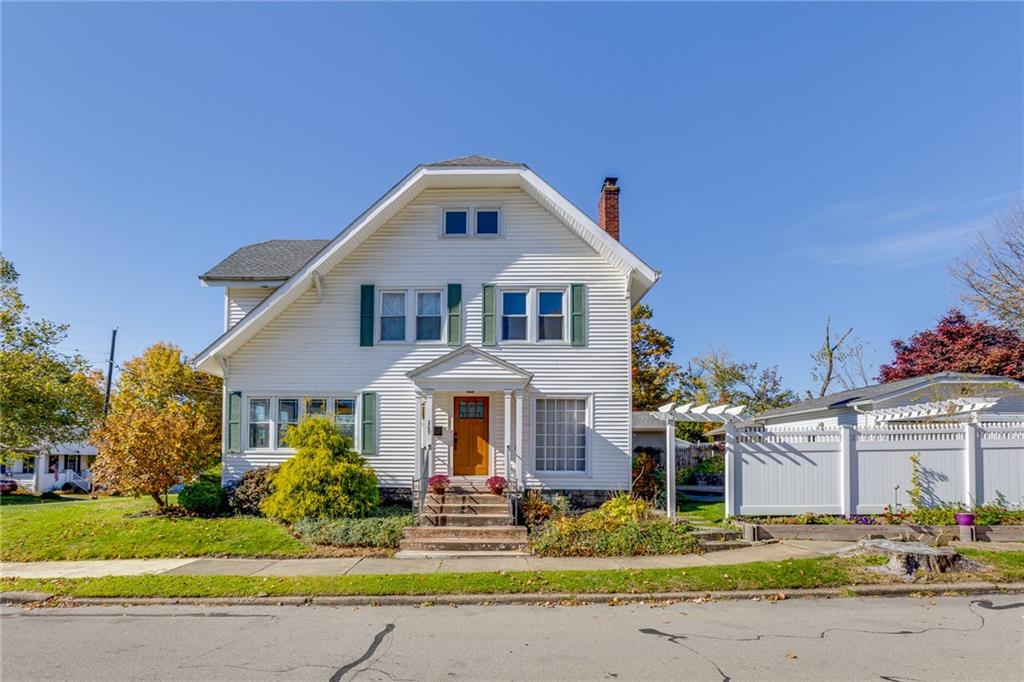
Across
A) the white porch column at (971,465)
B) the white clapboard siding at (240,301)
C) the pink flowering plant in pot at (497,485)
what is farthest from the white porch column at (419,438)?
the white porch column at (971,465)

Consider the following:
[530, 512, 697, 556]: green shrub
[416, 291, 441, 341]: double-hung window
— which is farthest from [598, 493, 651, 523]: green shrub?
[416, 291, 441, 341]: double-hung window

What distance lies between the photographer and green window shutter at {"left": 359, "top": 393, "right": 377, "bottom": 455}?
50.4 feet

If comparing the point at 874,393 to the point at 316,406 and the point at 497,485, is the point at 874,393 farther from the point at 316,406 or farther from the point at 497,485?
the point at 316,406

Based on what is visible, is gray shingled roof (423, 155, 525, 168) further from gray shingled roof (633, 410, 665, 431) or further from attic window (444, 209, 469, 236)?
gray shingled roof (633, 410, 665, 431)

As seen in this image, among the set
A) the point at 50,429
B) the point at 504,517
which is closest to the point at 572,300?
the point at 504,517

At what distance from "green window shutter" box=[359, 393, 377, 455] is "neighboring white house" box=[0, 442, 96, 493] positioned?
36158 mm

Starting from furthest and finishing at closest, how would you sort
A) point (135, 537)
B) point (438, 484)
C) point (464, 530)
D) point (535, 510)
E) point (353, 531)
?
point (438, 484) < point (535, 510) < point (464, 530) < point (135, 537) < point (353, 531)

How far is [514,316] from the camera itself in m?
15.8

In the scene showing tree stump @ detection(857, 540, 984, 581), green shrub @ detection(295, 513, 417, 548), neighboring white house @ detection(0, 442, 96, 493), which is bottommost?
neighboring white house @ detection(0, 442, 96, 493)

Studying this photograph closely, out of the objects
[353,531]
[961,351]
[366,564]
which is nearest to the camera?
[366,564]

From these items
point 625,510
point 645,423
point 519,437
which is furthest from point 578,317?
point 645,423

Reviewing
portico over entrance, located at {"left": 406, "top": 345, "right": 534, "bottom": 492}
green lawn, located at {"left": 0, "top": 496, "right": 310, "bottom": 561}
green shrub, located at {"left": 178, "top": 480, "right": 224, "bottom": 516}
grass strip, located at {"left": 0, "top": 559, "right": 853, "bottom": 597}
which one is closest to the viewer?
grass strip, located at {"left": 0, "top": 559, "right": 853, "bottom": 597}

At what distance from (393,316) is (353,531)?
5.86 m

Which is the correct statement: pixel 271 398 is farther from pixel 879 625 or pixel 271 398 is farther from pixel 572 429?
pixel 879 625
